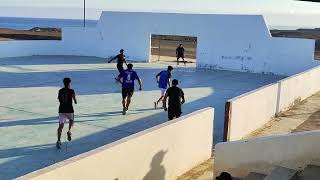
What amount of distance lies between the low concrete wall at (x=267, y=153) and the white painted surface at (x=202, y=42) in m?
15.9

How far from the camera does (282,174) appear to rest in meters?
7.37

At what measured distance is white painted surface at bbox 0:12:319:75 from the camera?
23.7 m

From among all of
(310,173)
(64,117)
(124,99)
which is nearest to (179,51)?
(124,99)

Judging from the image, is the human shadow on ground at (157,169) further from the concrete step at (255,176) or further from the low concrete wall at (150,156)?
the concrete step at (255,176)

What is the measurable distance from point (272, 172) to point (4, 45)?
2326 cm

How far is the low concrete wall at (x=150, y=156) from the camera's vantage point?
6.38m

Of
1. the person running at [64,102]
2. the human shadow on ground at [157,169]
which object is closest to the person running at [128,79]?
the person running at [64,102]

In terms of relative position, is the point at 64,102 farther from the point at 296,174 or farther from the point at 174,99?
the point at 296,174

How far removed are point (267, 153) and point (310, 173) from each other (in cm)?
104

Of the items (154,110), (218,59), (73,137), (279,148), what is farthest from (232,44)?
(279,148)

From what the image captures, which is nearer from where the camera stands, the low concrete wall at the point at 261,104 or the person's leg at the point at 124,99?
the low concrete wall at the point at 261,104

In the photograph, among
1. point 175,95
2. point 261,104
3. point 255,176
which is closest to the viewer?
point 255,176

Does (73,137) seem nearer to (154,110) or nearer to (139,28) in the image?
(154,110)

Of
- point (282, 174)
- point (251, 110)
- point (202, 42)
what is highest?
point (202, 42)
